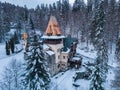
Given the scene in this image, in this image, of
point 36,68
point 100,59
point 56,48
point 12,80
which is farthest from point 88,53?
point 36,68

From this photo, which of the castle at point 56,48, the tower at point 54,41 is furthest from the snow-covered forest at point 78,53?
the tower at point 54,41

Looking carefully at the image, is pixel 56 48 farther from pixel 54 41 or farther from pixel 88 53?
pixel 88 53

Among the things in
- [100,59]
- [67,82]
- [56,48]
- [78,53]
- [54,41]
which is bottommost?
[67,82]

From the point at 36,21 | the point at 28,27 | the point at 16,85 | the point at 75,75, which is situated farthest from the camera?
the point at 36,21

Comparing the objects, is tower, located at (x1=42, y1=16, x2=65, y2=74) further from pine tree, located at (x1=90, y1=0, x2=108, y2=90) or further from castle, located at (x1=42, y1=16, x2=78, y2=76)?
pine tree, located at (x1=90, y1=0, x2=108, y2=90)

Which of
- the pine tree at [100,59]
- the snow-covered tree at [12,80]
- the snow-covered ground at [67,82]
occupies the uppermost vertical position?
the pine tree at [100,59]

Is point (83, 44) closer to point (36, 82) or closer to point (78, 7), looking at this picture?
point (78, 7)

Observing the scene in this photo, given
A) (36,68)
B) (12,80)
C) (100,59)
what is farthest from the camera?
(12,80)

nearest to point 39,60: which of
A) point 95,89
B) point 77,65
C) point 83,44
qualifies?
point 95,89

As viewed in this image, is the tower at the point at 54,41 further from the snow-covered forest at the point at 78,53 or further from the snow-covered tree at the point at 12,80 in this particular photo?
the snow-covered tree at the point at 12,80
